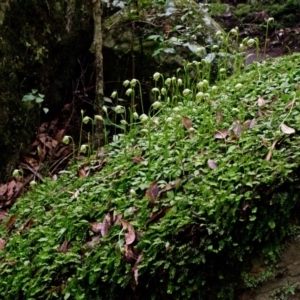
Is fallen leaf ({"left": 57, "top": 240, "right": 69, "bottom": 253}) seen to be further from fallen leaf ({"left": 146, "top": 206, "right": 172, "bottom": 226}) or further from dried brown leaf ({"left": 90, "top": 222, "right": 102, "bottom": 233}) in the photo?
fallen leaf ({"left": 146, "top": 206, "right": 172, "bottom": 226})

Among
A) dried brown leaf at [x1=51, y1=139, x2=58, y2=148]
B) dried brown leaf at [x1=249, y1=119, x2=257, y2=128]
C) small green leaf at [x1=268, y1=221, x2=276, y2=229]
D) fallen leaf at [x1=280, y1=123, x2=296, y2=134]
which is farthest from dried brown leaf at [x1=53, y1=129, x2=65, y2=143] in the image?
small green leaf at [x1=268, y1=221, x2=276, y2=229]

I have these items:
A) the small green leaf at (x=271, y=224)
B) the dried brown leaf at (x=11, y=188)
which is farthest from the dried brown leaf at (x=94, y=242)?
the dried brown leaf at (x=11, y=188)

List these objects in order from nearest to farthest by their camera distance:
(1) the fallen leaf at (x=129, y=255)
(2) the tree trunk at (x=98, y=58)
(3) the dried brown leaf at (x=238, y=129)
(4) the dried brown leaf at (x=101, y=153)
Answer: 1. (1) the fallen leaf at (x=129, y=255)
2. (3) the dried brown leaf at (x=238, y=129)
3. (4) the dried brown leaf at (x=101, y=153)
4. (2) the tree trunk at (x=98, y=58)

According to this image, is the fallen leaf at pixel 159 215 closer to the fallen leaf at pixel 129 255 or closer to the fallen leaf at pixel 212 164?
the fallen leaf at pixel 129 255

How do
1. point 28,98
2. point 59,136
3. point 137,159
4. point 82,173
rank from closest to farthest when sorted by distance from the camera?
1. point 137,159
2. point 82,173
3. point 28,98
4. point 59,136

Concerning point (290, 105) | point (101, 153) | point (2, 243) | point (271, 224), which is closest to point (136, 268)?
point (271, 224)

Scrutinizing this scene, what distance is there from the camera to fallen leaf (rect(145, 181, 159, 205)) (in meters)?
2.17

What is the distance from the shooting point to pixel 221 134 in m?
2.39

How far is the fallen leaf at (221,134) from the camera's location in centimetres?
238

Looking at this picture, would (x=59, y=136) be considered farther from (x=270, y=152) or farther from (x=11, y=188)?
(x=270, y=152)

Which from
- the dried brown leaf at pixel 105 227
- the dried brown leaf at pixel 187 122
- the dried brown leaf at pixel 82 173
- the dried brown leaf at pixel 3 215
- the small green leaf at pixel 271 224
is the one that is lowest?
the dried brown leaf at pixel 3 215

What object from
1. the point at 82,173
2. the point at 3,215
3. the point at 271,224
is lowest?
the point at 3,215

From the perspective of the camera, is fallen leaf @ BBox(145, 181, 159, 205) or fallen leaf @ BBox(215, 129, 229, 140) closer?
fallen leaf @ BBox(145, 181, 159, 205)

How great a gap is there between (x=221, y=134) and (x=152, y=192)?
0.50 meters
